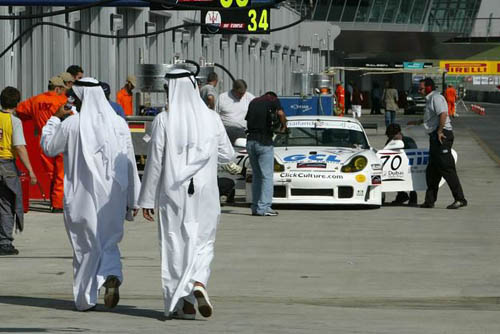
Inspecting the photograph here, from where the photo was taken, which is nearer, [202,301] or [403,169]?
[202,301]

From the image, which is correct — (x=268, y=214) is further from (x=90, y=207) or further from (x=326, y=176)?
(x=90, y=207)

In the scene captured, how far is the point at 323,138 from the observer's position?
1797 centimetres

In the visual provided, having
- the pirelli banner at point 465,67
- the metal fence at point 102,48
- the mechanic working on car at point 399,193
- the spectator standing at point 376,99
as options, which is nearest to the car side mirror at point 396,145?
the mechanic working on car at point 399,193

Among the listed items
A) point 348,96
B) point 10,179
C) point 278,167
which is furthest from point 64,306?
point 348,96

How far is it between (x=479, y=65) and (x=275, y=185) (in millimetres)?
94722

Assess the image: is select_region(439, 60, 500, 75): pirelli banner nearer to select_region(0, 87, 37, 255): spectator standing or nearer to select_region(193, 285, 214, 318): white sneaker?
select_region(0, 87, 37, 255): spectator standing

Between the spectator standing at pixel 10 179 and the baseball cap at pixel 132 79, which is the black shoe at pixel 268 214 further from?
the baseball cap at pixel 132 79

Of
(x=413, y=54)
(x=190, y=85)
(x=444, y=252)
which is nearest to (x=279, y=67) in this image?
(x=413, y=54)

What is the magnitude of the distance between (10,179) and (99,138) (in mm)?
3483

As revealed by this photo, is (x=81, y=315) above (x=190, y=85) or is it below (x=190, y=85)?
below

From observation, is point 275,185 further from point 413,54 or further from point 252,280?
point 413,54

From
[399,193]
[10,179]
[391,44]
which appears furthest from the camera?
[391,44]

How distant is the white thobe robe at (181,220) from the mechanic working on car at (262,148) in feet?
24.3

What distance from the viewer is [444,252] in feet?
A: 40.6
